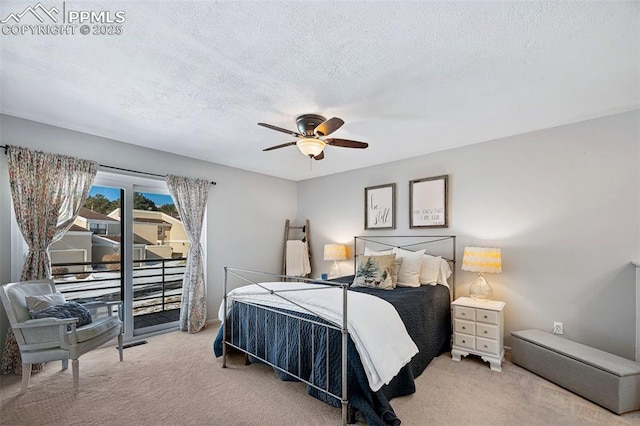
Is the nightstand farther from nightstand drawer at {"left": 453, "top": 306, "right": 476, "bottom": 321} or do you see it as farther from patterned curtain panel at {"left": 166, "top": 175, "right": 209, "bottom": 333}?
patterned curtain panel at {"left": 166, "top": 175, "right": 209, "bottom": 333}

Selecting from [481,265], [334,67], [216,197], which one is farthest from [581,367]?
[216,197]

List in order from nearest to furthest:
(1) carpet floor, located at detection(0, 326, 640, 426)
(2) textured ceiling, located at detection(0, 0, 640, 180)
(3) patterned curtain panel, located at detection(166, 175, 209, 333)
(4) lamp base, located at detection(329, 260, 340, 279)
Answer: (2) textured ceiling, located at detection(0, 0, 640, 180)
(1) carpet floor, located at detection(0, 326, 640, 426)
(3) patterned curtain panel, located at detection(166, 175, 209, 333)
(4) lamp base, located at detection(329, 260, 340, 279)

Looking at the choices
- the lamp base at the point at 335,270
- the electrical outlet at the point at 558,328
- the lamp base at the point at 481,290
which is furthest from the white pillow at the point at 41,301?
the electrical outlet at the point at 558,328

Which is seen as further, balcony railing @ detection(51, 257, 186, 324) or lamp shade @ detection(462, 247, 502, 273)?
balcony railing @ detection(51, 257, 186, 324)

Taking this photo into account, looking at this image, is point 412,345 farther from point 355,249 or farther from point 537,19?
point 355,249

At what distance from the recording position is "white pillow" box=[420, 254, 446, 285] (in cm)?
359

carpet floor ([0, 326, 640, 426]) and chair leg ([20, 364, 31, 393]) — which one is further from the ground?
chair leg ([20, 364, 31, 393])

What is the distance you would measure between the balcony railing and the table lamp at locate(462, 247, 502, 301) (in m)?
4.00

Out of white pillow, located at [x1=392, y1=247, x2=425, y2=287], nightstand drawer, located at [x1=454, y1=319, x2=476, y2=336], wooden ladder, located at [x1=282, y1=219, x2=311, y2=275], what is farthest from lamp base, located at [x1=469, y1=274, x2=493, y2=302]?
wooden ladder, located at [x1=282, y1=219, x2=311, y2=275]

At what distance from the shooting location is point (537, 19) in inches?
63.6

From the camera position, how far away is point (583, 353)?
8.39 feet

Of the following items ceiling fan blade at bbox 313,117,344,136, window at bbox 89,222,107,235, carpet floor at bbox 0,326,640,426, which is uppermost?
ceiling fan blade at bbox 313,117,344,136

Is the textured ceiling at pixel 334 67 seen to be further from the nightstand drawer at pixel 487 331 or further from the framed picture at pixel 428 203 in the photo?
the nightstand drawer at pixel 487 331

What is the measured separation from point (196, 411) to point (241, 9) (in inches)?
109
